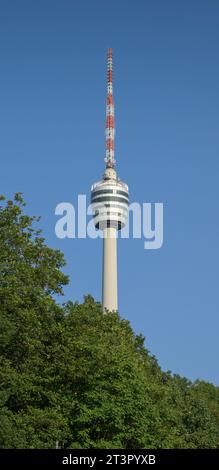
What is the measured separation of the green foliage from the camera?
3612 cm

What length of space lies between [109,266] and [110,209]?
10.1 m

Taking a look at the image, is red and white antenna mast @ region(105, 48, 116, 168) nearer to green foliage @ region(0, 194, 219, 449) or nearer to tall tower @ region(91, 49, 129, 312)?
tall tower @ region(91, 49, 129, 312)

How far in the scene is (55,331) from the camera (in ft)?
128

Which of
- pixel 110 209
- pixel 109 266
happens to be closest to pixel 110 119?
pixel 110 209

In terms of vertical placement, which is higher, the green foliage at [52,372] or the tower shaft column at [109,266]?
the tower shaft column at [109,266]

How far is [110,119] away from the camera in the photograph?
126 meters

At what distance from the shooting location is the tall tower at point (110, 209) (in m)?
124

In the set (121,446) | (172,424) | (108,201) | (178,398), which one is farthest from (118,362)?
(108,201)

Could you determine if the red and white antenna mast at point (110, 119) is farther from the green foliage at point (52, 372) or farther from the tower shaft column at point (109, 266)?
the green foliage at point (52, 372)

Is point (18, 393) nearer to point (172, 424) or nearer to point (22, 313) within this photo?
point (22, 313)

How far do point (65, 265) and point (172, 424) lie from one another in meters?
15.5

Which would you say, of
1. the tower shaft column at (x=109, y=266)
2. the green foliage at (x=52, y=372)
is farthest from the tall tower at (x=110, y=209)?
the green foliage at (x=52, y=372)

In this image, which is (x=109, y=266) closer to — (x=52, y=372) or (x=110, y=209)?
(x=110, y=209)

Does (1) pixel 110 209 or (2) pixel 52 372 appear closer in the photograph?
(2) pixel 52 372
